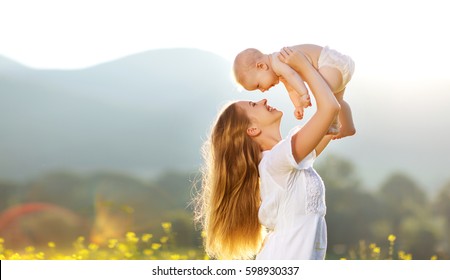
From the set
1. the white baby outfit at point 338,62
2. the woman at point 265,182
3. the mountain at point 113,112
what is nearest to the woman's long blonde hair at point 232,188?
the woman at point 265,182

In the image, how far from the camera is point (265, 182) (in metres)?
3.21

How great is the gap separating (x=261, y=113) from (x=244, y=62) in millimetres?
366

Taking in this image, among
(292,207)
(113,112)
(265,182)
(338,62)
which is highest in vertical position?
(338,62)

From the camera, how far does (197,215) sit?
3.87 m

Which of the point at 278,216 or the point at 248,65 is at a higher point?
the point at 248,65

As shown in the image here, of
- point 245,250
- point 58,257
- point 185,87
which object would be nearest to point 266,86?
point 245,250

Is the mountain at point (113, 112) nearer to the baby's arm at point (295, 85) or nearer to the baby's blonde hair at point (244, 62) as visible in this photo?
the baby's blonde hair at point (244, 62)

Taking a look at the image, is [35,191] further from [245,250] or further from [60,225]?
[245,250]

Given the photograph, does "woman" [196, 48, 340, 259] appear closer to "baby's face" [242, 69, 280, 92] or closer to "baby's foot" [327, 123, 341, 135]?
"baby's foot" [327, 123, 341, 135]

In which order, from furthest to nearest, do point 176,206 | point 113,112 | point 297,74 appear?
point 113,112
point 176,206
point 297,74

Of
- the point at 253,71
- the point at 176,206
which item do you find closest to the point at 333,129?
the point at 253,71

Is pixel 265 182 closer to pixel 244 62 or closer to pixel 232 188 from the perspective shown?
pixel 232 188

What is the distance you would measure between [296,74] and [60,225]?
5.41 m

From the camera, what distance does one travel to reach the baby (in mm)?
3236
